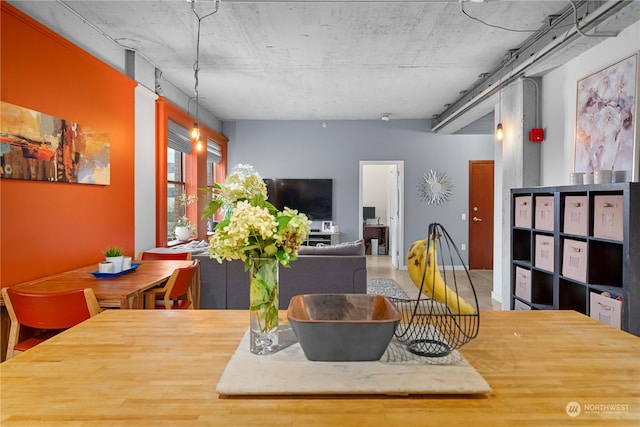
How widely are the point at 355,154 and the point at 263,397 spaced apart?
673 cm

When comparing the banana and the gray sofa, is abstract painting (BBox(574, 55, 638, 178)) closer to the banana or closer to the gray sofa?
the gray sofa

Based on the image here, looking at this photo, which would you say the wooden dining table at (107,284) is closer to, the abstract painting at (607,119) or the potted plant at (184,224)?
the potted plant at (184,224)

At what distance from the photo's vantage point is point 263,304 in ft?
3.34

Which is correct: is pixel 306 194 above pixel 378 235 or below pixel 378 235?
above

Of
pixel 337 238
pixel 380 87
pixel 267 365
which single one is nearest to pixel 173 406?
pixel 267 365

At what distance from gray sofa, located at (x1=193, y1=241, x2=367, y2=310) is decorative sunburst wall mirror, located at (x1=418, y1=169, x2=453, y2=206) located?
3.95 m

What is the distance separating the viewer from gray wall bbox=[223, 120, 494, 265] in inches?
285

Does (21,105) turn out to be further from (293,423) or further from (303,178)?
(303,178)

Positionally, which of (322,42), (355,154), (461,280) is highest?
(322,42)

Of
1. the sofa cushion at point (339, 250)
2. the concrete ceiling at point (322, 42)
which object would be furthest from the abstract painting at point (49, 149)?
the sofa cushion at point (339, 250)

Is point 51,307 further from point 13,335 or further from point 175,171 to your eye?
point 175,171

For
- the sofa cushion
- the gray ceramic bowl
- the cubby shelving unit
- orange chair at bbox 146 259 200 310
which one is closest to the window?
the sofa cushion

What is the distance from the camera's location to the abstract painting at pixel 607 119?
9.22ft

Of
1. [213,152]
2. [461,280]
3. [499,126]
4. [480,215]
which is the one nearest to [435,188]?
[480,215]
